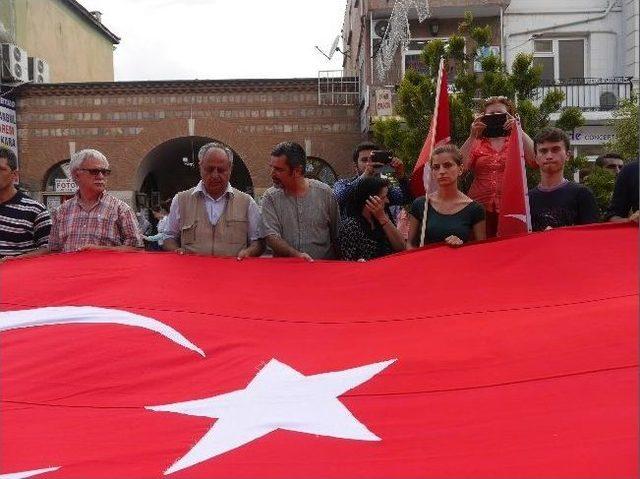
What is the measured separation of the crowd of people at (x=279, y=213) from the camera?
14.2 ft

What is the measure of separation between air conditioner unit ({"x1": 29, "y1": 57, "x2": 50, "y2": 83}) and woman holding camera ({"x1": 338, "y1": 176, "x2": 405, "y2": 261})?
1838 cm

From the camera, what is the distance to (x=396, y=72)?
60.1 ft

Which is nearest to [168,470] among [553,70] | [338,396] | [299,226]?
[338,396]

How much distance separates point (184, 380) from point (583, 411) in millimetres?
1595

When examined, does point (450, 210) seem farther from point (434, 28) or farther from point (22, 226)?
point (434, 28)

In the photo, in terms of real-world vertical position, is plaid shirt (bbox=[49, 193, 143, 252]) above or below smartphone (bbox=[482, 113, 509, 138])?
below

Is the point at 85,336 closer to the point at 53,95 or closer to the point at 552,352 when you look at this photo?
the point at 552,352

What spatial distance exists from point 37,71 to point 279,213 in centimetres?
1871

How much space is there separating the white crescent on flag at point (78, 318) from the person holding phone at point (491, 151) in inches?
90.2

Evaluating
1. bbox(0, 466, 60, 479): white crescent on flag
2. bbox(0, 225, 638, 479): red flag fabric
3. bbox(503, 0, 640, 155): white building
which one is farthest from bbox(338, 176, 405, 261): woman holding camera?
bbox(503, 0, 640, 155): white building

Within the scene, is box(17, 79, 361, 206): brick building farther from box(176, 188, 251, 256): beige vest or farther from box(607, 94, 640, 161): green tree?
box(176, 188, 251, 256): beige vest

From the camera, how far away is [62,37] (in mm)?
25641

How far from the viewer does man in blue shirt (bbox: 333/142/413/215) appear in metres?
4.78

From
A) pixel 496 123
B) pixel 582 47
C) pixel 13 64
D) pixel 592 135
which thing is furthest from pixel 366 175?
pixel 13 64
